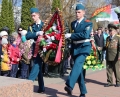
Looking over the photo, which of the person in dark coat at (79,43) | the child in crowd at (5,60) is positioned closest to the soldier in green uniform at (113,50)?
the person in dark coat at (79,43)

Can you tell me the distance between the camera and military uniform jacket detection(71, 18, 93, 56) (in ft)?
20.6

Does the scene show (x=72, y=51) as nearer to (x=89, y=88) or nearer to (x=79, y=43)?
(x=79, y=43)

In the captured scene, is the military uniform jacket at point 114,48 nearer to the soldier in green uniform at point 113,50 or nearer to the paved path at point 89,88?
the soldier in green uniform at point 113,50

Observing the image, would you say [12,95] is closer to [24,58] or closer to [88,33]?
[88,33]

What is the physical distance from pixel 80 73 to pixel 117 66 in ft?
7.91

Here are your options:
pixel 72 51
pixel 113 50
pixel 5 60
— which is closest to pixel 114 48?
pixel 113 50

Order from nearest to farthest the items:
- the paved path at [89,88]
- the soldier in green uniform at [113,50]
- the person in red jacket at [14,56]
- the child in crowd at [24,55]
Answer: the paved path at [89,88] → the soldier in green uniform at [113,50] → the person in red jacket at [14,56] → the child in crowd at [24,55]

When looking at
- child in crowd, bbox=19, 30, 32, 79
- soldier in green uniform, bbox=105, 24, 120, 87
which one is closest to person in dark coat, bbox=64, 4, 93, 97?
soldier in green uniform, bbox=105, 24, 120, 87

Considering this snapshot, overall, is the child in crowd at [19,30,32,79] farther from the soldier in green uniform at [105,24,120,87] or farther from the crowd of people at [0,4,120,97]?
the soldier in green uniform at [105,24,120,87]


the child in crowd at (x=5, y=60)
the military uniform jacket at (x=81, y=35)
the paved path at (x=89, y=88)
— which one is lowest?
the paved path at (x=89, y=88)

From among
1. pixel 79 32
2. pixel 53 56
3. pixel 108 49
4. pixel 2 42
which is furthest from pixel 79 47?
pixel 2 42

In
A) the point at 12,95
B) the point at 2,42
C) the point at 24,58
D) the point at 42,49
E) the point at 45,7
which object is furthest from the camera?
the point at 45,7

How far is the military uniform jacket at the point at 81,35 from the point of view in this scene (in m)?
6.29

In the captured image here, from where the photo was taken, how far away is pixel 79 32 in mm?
6391
